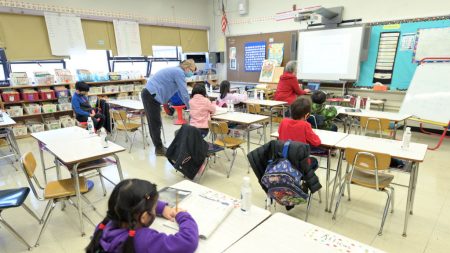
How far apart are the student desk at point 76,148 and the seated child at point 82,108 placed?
1.76 metres

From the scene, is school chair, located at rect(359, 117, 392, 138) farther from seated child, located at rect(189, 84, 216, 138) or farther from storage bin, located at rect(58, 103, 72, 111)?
storage bin, located at rect(58, 103, 72, 111)

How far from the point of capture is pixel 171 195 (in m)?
1.64

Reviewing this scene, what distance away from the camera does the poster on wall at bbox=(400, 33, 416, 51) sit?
539 cm

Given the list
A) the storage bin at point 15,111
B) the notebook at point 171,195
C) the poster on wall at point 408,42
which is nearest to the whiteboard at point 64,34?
the storage bin at point 15,111

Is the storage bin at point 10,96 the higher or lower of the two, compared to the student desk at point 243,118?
higher

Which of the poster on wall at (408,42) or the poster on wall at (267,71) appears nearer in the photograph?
the poster on wall at (408,42)

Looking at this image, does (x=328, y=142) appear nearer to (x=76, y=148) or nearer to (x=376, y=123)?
(x=376, y=123)

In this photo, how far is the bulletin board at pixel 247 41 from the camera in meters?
7.34

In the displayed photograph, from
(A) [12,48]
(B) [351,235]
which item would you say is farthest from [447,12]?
(A) [12,48]

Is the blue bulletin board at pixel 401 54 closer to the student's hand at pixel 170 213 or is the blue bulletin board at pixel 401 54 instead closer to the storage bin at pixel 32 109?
the student's hand at pixel 170 213

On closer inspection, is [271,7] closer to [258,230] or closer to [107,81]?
[107,81]

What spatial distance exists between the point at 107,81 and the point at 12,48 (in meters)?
2.00

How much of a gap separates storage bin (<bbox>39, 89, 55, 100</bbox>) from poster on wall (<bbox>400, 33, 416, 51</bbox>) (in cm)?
778

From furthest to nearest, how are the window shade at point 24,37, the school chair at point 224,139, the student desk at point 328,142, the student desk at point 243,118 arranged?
the window shade at point 24,37 → the student desk at point 243,118 → the school chair at point 224,139 → the student desk at point 328,142
